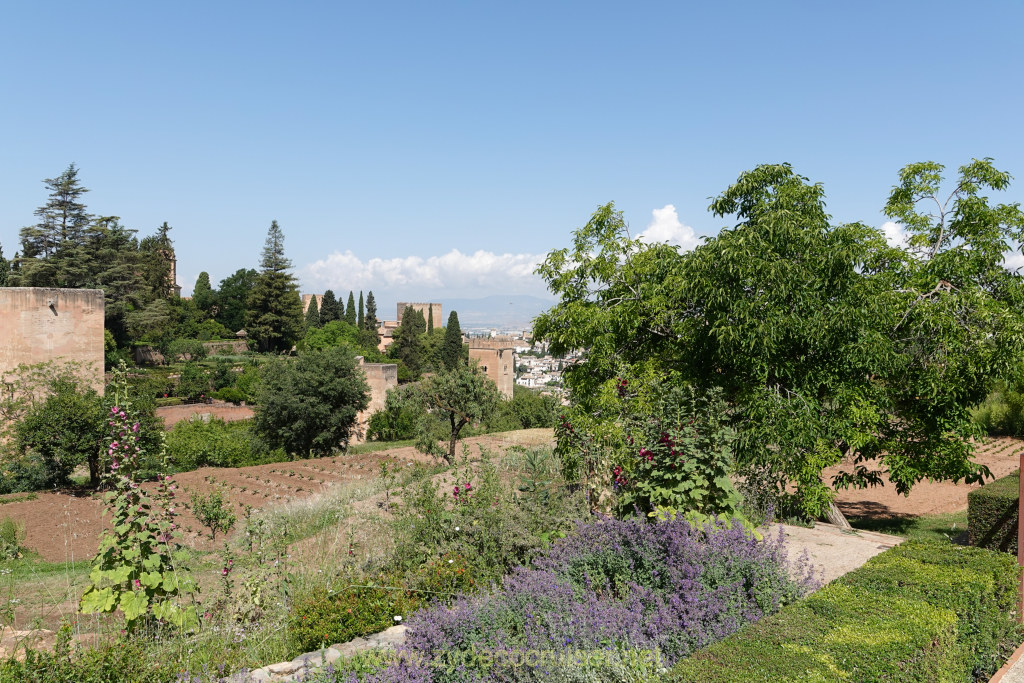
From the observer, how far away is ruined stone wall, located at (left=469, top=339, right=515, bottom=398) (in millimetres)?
43594

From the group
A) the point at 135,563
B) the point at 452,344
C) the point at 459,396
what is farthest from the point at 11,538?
the point at 452,344

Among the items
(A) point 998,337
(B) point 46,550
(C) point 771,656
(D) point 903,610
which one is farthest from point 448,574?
(B) point 46,550

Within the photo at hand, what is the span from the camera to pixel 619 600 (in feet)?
10.8

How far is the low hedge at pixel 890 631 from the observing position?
244 cm

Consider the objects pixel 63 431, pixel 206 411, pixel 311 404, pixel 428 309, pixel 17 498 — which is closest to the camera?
pixel 17 498

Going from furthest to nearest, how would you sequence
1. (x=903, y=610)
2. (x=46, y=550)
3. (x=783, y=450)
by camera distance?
(x=46, y=550) < (x=783, y=450) < (x=903, y=610)

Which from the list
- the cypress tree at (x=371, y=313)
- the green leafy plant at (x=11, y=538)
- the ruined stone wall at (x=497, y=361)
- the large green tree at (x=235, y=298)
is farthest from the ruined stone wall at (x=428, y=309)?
the green leafy plant at (x=11, y=538)

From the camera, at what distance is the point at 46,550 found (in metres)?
9.16

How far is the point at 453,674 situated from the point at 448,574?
3.68 feet

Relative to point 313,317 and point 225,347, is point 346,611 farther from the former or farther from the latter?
point 313,317

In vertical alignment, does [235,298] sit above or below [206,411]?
above

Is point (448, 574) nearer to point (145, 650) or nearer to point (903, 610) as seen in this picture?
point (145, 650)

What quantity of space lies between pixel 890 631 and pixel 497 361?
41169 millimetres

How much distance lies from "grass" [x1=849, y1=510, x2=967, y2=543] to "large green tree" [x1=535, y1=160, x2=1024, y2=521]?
1159 millimetres
